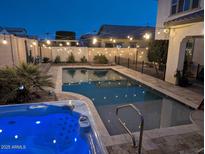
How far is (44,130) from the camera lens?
12.6 ft

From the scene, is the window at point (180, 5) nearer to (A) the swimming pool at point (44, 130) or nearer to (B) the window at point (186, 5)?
(B) the window at point (186, 5)

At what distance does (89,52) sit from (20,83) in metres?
11.8

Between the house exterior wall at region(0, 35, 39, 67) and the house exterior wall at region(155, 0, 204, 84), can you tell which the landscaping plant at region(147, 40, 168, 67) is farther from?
the house exterior wall at region(0, 35, 39, 67)

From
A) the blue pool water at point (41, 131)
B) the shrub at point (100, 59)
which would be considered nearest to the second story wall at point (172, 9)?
the shrub at point (100, 59)

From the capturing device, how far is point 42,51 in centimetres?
1538

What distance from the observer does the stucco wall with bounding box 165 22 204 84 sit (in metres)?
7.06

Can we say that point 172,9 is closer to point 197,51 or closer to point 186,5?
point 186,5

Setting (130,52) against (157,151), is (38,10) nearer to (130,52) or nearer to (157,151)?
(130,52)

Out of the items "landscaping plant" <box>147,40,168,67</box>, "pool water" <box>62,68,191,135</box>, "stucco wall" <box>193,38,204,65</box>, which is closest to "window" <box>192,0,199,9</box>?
"stucco wall" <box>193,38,204,65</box>

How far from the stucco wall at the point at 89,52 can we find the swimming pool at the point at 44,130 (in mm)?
12180

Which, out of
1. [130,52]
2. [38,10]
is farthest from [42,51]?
[38,10]

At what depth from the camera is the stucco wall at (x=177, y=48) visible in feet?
23.2

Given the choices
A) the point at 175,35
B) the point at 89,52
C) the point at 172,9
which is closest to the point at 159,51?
the point at 172,9

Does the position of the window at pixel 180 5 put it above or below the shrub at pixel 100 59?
above
